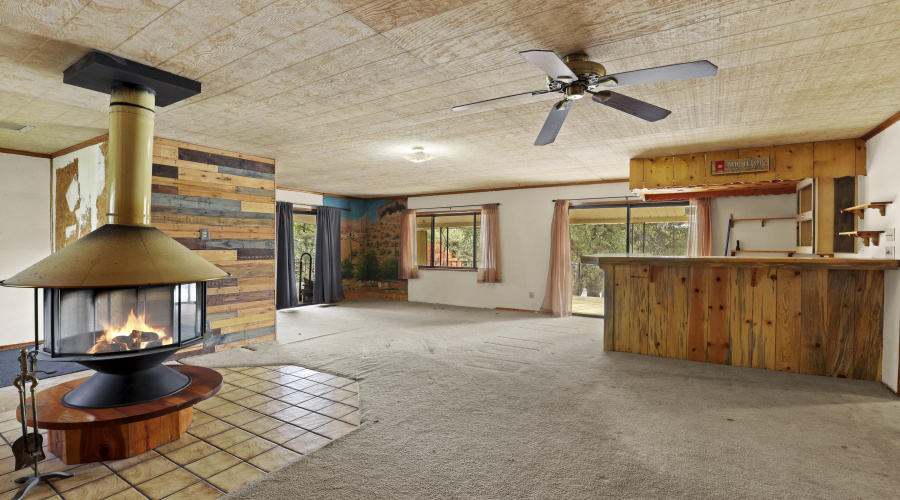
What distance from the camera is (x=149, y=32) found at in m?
2.16

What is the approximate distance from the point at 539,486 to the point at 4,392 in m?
3.96

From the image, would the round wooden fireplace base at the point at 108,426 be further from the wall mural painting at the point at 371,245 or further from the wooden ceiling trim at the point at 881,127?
the wall mural painting at the point at 371,245

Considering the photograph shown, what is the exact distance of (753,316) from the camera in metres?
4.04

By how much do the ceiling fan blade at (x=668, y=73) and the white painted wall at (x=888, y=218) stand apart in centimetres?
252

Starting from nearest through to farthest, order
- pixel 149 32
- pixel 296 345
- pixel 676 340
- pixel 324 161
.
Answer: pixel 149 32
pixel 676 340
pixel 296 345
pixel 324 161

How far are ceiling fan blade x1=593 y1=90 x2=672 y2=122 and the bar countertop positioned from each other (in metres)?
1.97

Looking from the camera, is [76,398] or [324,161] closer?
[76,398]

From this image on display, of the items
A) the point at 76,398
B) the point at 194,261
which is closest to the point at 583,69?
the point at 194,261

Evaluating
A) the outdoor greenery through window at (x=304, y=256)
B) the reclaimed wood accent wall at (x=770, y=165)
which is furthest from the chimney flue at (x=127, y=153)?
the outdoor greenery through window at (x=304, y=256)

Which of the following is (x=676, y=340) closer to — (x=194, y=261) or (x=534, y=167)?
(x=534, y=167)

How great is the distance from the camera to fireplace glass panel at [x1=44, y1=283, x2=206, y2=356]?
2.42 metres

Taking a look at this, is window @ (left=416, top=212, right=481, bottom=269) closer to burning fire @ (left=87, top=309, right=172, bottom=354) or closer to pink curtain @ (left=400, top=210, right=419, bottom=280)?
pink curtain @ (left=400, top=210, right=419, bottom=280)

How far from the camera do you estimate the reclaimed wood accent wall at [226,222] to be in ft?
14.0

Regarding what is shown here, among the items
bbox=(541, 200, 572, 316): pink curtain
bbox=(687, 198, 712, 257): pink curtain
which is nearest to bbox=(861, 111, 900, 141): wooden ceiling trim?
bbox=(687, 198, 712, 257): pink curtain
